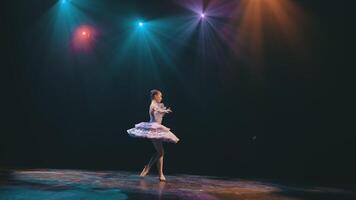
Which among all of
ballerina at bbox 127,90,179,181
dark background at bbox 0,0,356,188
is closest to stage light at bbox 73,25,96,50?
dark background at bbox 0,0,356,188

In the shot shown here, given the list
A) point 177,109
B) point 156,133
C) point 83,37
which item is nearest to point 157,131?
point 156,133

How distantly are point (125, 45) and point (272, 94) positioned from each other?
18.0 ft

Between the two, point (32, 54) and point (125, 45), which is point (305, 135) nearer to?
point (125, 45)

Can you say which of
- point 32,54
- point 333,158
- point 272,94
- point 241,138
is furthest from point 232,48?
point 32,54

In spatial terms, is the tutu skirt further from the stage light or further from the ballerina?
the stage light

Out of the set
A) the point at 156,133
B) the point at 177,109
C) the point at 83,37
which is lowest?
the point at 156,133

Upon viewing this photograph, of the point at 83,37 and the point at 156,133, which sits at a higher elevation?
the point at 83,37

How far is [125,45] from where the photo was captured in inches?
593

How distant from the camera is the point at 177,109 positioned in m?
15.0

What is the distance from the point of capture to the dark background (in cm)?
1411

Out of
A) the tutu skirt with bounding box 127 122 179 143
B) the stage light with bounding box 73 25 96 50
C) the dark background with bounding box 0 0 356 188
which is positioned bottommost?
the tutu skirt with bounding box 127 122 179 143

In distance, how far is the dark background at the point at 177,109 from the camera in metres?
14.1

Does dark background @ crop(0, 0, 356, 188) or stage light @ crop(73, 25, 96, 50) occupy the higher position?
stage light @ crop(73, 25, 96, 50)

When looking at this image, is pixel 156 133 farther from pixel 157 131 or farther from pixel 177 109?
pixel 177 109
